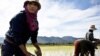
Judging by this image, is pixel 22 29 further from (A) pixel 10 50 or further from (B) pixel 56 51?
(B) pixel 56 51

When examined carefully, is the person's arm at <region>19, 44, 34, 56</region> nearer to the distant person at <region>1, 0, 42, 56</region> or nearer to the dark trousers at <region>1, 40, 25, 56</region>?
the distant person at <region>1, 0, 42, 56</region>

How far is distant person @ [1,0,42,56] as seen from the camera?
5367 mm

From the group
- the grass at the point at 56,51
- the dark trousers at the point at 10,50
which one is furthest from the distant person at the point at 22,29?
the grass at the point at 56,51

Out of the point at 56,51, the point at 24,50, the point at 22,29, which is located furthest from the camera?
the point at 56,51

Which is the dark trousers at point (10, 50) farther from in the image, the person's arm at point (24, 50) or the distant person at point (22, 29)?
the person's arm at point (24, 50)

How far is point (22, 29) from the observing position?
5.40m

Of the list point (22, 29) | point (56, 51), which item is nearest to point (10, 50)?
point (22, 29)

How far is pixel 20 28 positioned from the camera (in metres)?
5.37

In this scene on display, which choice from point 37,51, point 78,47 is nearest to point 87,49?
point 78,47

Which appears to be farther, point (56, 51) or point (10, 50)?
point (56, 51)

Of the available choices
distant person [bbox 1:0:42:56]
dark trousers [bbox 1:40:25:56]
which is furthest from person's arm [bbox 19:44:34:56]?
dark trousers [bbox 1:40:25:56]

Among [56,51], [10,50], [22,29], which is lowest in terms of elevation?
[56,51]

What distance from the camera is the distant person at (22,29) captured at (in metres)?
5.37

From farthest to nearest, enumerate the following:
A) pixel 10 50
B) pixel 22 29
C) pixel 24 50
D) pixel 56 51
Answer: pixel 56 51, pixel 10 50, pixel 22 29, pixel 24 50
